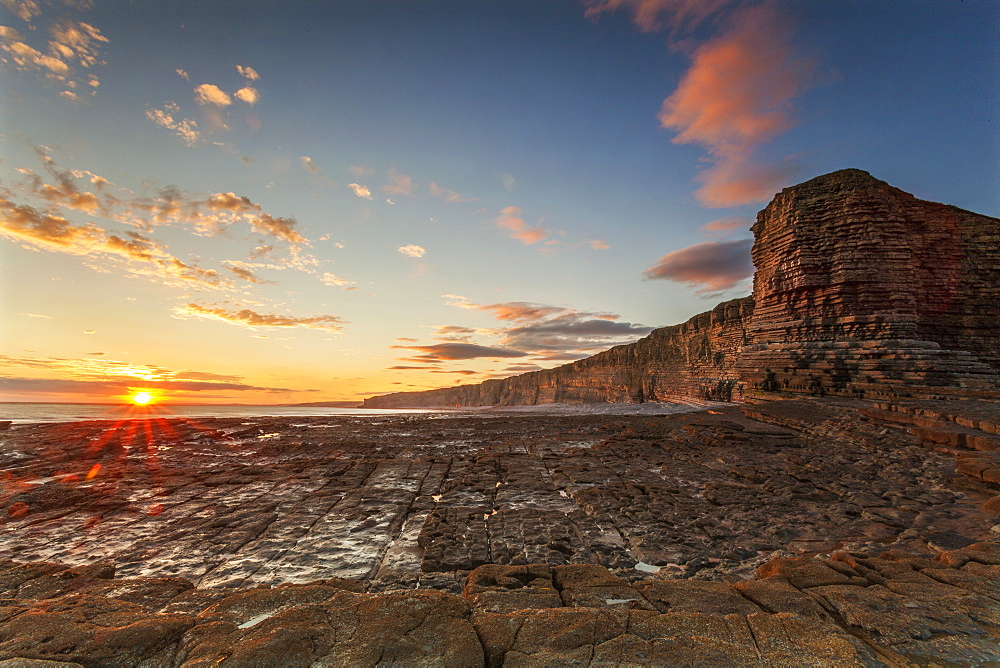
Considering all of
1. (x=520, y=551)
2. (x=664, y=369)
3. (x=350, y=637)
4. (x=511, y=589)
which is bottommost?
(x=520, y=551)

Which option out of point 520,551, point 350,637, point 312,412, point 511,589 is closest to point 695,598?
point 511,589

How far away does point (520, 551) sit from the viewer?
4.91 metres

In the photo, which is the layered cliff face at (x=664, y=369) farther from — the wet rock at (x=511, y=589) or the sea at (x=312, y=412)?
the wet rock at (x=511, y=589)

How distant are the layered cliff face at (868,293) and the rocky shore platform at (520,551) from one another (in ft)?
25.2

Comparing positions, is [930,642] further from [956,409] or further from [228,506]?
[956,409]

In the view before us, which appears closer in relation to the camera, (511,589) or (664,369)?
(511,589)

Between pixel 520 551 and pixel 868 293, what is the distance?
24912mm

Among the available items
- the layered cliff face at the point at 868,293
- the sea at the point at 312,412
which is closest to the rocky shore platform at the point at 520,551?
the layered cliff face at the point at 868,293

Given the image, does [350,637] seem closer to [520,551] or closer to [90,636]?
[90,636]

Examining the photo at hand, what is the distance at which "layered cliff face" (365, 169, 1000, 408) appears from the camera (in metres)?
18.6

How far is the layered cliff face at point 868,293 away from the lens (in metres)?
18.6

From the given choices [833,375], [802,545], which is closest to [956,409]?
[833,375]

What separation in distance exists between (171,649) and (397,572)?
7.42 feet

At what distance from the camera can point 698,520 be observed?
5.88 meters
